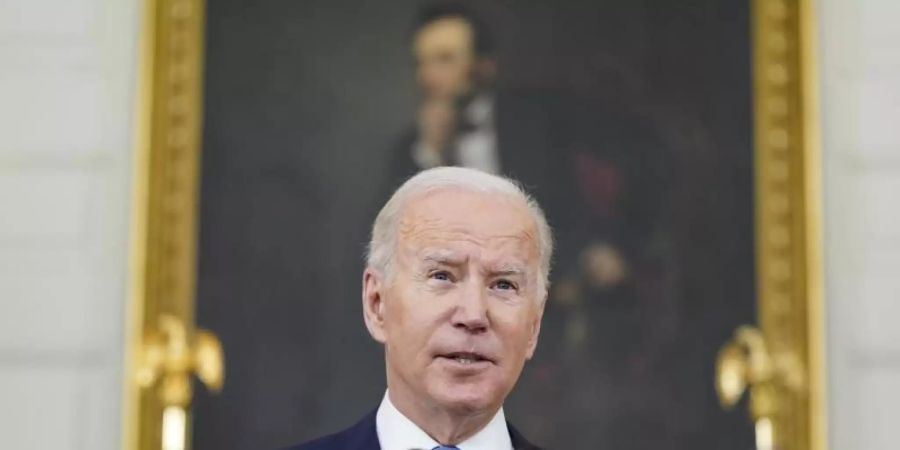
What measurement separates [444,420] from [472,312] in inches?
6.4

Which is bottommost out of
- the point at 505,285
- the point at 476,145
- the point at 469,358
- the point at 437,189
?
the point at 469,358

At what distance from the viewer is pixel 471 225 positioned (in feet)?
7.63

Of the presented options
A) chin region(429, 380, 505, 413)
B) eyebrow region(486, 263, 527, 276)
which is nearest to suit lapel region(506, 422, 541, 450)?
chin region(429, 380, 505, 413)

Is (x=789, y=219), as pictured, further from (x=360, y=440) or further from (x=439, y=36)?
(x=360, y=440)

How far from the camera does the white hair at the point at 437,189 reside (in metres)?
2.36

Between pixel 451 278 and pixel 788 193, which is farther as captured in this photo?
pixel 788 193

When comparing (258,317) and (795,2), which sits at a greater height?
(795,2)

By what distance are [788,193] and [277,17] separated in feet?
4.60

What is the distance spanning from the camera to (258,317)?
3.90 m

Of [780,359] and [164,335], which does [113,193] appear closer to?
[164,335]

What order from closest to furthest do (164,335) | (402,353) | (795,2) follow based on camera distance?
(402,353) < (164,335) < (795,2)

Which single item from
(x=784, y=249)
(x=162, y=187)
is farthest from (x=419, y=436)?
(x=784, y=249)

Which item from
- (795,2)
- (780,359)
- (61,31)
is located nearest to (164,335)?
(61,31)

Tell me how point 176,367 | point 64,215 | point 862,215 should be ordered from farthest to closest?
point 862,215 → point 64,215 → point 176,367
